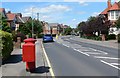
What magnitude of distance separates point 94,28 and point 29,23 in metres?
26.7

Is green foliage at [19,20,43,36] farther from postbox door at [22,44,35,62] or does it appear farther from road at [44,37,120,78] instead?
postbox door at [22,44,35,62]

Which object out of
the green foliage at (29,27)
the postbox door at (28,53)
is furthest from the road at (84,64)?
the green foliage at (29,27)

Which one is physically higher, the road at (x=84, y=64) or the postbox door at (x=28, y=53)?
the postbox door at (x=28, y=53)

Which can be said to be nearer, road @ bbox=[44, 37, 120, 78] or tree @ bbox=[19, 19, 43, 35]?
road @ bbox=[44, 37, 120, 78]

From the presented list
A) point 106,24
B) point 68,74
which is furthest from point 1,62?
point 106,24

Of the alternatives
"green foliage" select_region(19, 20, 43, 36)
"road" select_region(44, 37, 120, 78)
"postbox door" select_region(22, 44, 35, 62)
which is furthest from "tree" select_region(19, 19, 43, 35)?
"postbox door" select_region(22, 44, 35, 62)

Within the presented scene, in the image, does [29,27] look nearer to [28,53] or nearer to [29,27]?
[29,27]

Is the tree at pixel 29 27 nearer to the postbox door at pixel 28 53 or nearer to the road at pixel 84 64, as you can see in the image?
the road at pixel 84 64

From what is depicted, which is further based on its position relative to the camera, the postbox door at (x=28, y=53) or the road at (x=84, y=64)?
the road at (x=84, y=64)

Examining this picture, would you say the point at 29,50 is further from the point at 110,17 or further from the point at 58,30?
the point at 58,30

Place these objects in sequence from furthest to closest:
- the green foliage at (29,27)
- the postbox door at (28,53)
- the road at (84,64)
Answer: the green foliage at (29,27) → the road at (84,64) → the postbox door at (28,53)

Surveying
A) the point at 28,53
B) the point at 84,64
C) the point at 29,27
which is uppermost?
the point at 29,27

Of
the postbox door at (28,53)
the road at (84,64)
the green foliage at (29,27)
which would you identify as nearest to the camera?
the postbox door at (28,53)

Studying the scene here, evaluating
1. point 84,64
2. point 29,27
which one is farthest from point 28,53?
point 29,27
